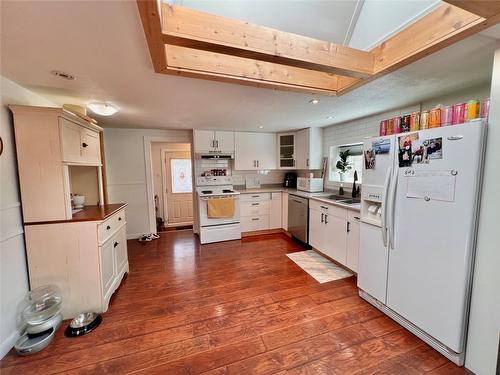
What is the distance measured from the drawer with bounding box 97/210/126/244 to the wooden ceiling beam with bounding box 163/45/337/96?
1.62m

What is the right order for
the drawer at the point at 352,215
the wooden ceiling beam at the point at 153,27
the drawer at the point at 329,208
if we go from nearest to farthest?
the wooden ceiling beam at the point at 153,27 < the drawer at the point at 352,215 < the drawer at the point at 329,208

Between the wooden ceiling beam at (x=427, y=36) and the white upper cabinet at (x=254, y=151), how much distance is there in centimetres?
306

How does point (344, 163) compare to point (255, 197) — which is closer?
point (344, 163)

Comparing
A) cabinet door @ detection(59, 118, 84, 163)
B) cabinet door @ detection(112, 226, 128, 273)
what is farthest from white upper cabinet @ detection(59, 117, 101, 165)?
cabinet door @ detection(112, 226, 128, 273)

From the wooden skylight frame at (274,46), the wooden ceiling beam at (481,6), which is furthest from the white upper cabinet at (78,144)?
the wooden ceiling beam at (481,6)

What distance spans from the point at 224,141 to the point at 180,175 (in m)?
1.96

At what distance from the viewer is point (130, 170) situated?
425 centimetres

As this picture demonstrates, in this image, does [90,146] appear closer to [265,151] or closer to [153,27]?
[153,27]

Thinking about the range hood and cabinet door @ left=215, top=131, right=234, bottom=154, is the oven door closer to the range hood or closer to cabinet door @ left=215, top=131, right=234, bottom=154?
the range hood

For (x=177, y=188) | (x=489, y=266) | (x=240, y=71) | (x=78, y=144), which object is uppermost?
(x=240, y=71)

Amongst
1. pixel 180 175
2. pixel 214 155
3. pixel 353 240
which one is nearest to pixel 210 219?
pixel 214 155

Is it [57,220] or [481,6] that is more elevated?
[481,6]

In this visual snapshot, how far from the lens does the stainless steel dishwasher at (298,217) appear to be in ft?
12.2

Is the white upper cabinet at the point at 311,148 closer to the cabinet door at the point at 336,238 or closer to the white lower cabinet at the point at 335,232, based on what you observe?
the white lower cabinet at the point at 335,232
